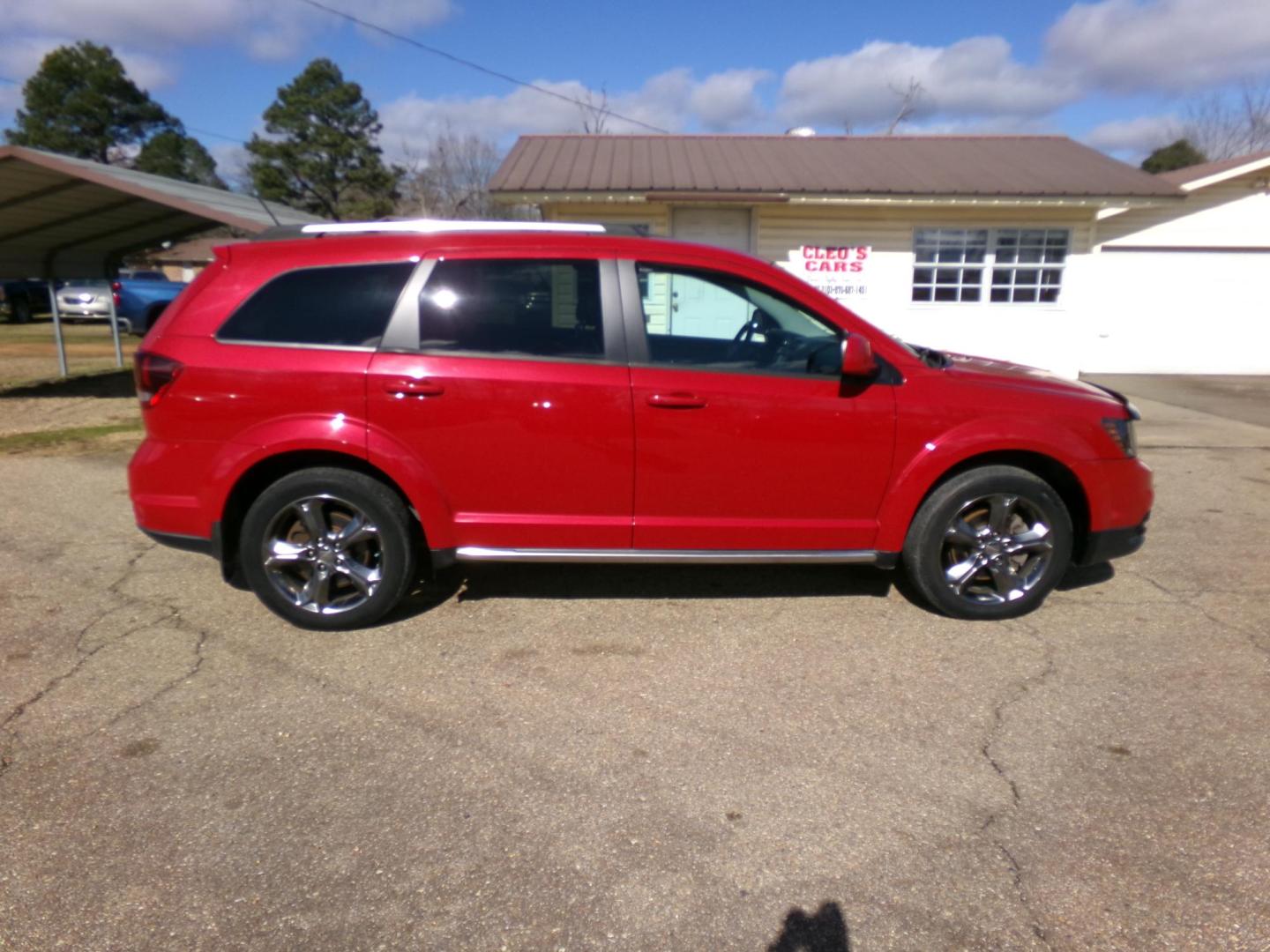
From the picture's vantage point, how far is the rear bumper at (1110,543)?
14.3ft

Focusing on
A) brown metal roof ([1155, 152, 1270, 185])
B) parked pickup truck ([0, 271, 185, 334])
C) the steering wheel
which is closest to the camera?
the steering wheel

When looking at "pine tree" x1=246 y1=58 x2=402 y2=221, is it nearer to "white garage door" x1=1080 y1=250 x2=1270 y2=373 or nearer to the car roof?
"white garage door" x1=1080 y1=250 x2=1270 y2=373

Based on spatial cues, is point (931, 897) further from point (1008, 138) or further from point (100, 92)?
point (100, 92)

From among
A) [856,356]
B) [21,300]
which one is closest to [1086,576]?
[856,356]

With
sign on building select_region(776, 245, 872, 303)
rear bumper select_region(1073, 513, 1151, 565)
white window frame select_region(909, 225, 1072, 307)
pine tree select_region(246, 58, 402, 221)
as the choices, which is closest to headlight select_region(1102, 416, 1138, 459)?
rear bumper select_region(1073, 513, 1151, 565)

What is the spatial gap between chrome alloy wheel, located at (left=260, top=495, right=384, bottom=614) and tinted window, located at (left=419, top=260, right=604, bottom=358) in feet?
2.97

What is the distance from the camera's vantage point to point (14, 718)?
11.4 ft

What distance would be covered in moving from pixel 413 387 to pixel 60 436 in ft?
23.5

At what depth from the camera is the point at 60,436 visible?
916cm

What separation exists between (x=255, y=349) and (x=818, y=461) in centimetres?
262

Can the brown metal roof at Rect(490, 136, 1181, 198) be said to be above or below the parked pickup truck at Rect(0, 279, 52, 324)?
above

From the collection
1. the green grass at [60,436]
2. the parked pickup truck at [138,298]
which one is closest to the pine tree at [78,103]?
the parked pickup truck at [138,298]

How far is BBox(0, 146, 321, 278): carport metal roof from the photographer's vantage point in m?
9.01

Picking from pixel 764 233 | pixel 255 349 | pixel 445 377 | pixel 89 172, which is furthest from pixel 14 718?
pixel 764 233
